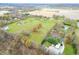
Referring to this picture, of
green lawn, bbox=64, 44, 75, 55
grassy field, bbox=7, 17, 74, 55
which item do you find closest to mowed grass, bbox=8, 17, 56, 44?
grassy field, bbox=7, 17, 74, 55

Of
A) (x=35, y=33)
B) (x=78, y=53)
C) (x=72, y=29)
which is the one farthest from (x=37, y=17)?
(x=78, y=53)

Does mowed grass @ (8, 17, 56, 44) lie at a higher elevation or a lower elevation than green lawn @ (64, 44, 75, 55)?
higher

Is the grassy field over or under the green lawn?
over

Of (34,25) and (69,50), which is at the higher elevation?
(34,25)

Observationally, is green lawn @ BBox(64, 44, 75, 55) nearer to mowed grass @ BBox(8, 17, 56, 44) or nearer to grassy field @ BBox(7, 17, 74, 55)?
grassy field @ BBox(7, 17, 74, 55)

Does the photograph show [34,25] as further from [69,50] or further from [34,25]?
[69,50]

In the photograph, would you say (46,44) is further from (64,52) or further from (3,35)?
(3,35)

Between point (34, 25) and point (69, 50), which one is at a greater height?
point (34, 25)

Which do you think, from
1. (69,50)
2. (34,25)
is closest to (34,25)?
(34,25)

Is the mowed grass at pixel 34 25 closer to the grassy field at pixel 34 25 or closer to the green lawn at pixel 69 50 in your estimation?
the grassy field at pixel 34 25
